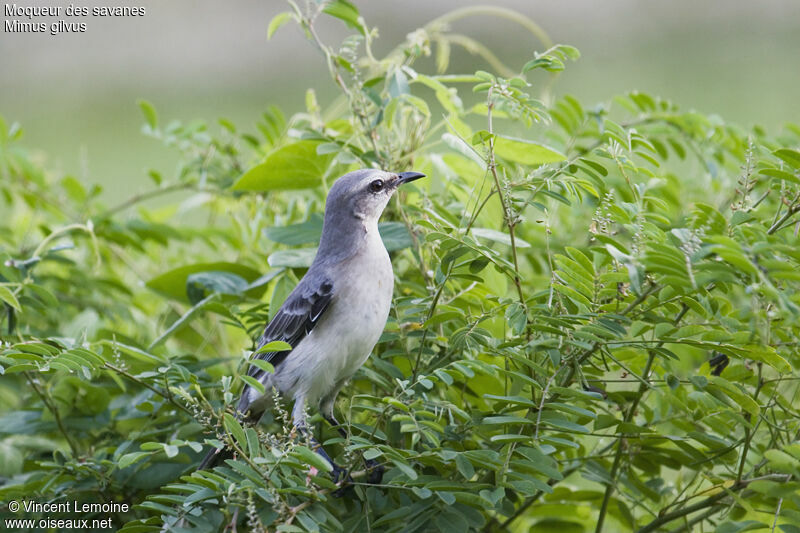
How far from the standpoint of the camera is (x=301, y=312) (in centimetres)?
278

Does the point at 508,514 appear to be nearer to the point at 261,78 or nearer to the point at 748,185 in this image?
the point at 748,185

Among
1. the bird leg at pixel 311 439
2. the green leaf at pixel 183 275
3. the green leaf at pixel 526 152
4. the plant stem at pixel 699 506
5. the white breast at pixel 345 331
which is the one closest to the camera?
the bird leg at pixel 311 439

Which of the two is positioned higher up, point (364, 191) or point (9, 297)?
point (364, 191)

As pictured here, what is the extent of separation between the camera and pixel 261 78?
14.9 metres

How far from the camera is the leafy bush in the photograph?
2.13 metres

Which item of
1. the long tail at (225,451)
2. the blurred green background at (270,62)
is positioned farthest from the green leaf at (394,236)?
the blurred green background at (270,62)

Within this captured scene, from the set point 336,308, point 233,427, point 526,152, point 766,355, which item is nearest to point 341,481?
point 233,427

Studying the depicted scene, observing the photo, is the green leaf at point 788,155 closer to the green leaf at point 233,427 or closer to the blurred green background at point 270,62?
the green leaf at point 233,427

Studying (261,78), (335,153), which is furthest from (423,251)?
(261,78)

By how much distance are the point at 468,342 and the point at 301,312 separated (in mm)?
719

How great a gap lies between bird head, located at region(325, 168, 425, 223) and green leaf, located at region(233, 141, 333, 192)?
216 millimetres

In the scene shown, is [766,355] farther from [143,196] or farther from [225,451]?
[143,196]

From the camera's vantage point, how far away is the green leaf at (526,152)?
2.81 meters

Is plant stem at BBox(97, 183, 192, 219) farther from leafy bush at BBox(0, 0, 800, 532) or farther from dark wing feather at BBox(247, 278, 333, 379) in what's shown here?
dark wing feather at BBox(247, 278, 333, 379)
